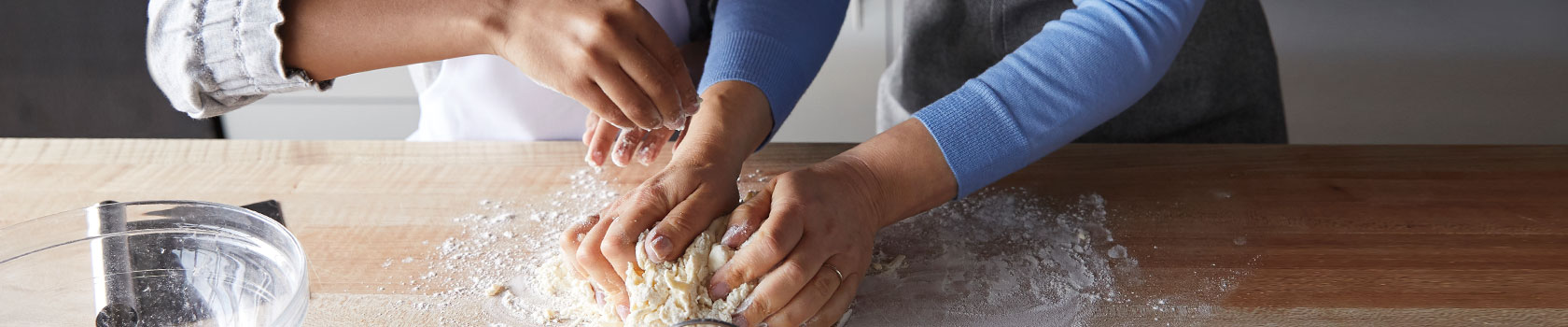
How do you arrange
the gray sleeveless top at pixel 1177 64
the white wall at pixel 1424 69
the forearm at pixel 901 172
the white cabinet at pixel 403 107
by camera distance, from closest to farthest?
the forearm at pixel 901 172
the gray sleeveless top at pixel 1177 64
the white wall at pixel 1424 69
the white cabinet at pixel 403 107

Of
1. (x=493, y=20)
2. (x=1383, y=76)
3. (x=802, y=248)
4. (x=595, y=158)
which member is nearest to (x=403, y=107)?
Result: (x=595, y=158)

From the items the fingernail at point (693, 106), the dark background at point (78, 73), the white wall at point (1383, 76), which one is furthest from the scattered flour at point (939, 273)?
the dark background at point (78, 73)

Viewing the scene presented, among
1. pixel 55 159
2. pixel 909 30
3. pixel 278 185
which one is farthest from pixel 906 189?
pixel 55 159

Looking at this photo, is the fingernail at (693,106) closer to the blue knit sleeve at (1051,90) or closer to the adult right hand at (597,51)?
the adult right hand at (597,51)

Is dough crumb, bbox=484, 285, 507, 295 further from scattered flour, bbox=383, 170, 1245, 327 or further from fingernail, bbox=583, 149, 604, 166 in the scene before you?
fingernail, bbox=583, 149, 604, 166

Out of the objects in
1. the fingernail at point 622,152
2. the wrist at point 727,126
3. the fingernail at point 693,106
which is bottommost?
the fingernail at point 622,152

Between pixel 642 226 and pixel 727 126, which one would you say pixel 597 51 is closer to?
pixel 642 226

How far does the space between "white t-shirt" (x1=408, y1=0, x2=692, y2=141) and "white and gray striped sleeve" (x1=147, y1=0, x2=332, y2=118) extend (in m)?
0.44

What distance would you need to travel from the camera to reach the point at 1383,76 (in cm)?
191

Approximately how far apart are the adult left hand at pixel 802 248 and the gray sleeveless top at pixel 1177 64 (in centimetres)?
49

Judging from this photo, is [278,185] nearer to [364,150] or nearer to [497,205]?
[364,150]

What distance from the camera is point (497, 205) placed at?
0.92 metres

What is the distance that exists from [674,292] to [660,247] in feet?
0.12

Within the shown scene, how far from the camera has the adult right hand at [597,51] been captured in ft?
2.23
